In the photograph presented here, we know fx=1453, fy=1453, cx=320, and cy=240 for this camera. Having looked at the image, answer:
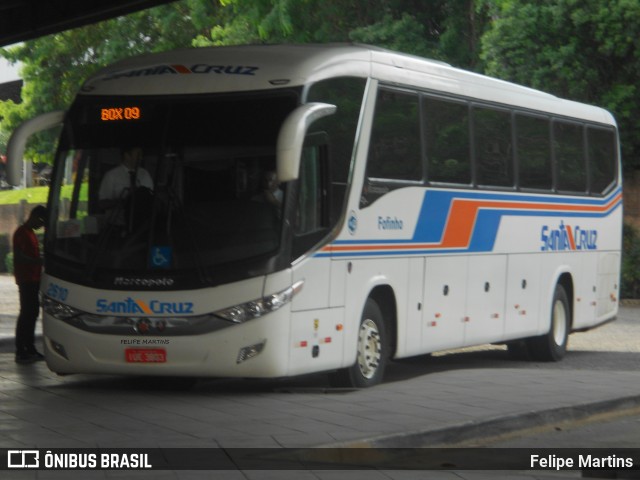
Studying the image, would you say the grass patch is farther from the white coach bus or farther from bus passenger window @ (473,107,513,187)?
Answer: the white coach bus

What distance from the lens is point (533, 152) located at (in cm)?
1945

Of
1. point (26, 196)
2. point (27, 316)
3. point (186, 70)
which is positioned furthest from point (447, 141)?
point (26, 196)

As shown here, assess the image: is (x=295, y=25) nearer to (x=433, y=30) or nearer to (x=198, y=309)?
(x=433, y=30)

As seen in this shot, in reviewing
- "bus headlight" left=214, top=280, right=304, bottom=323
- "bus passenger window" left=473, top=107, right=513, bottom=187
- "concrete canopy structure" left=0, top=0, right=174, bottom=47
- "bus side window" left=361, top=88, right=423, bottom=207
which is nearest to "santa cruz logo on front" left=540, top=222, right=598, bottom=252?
"bus passenger window" left=473, top=107, right=513, bottom=187

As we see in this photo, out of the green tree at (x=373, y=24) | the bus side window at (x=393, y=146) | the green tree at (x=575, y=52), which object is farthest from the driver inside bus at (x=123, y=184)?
the green tree at (x=373, y=24)

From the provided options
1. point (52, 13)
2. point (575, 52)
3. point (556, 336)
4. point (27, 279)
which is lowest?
point (556, 336)

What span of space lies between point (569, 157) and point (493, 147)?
113 inches

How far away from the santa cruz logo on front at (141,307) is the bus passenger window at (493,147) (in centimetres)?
549

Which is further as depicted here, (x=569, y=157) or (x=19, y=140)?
(x=569, y=157)

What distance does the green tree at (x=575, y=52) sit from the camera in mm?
33094

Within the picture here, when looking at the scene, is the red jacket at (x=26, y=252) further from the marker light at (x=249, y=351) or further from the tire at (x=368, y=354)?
the marker light at (x=249, y=351)

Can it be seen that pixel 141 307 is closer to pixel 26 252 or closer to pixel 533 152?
pixel 26 252

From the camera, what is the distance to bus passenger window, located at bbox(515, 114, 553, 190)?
19078mm

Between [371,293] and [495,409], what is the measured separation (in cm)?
301
